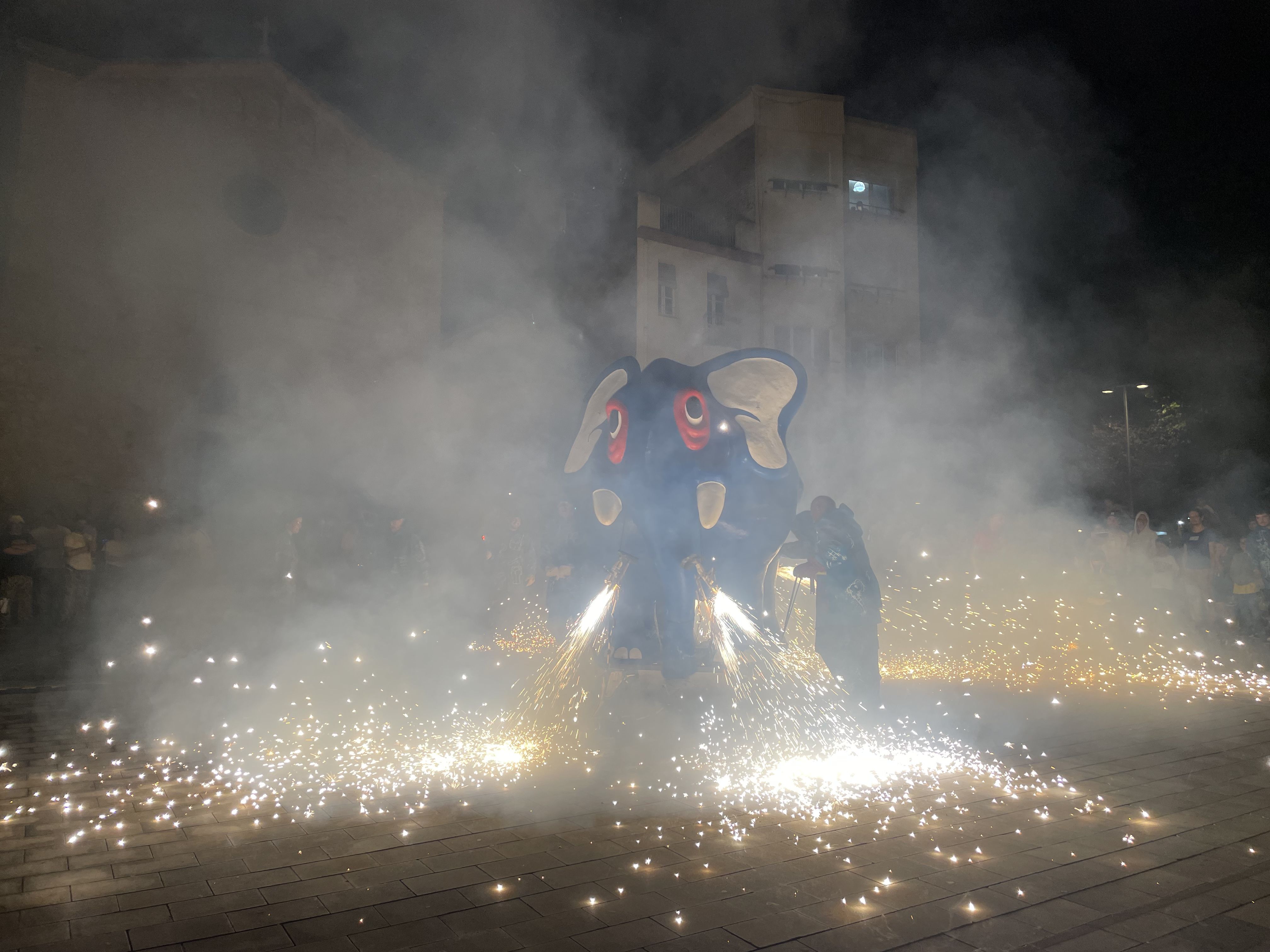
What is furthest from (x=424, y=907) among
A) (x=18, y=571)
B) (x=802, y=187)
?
(x=802, y=187)

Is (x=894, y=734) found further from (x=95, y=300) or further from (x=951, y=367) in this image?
(x=95, y=300)

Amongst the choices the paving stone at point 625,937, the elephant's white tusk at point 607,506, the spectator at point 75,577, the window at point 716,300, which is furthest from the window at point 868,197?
the paving stone at point 625,937

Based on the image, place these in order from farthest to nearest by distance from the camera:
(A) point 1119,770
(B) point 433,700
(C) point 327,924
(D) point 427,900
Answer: (B) point 433,700 < (A) point 1119,770 < (D) point 427,900 < (C) point 327,924

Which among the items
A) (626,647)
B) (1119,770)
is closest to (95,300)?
(626,647)

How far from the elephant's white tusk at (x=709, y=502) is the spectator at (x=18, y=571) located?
6464 mm

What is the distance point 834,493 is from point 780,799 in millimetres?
9021

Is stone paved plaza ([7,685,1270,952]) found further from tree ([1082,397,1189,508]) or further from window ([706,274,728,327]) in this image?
tree ([1082,397,1189,508])

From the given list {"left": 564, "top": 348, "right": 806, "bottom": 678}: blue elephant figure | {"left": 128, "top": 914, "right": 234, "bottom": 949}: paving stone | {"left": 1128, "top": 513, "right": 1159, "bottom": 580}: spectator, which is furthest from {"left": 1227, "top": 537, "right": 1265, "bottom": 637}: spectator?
{"left": 128, "top": 914, "right": 234, "bottom": 949}: paving stone

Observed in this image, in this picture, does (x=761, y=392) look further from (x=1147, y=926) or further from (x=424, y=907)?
(x=424, y=907)

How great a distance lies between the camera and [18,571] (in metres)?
7.17

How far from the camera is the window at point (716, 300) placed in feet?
44.2

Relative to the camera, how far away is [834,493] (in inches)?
460

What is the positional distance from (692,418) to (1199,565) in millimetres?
5784

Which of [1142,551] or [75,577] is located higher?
[75,577]
